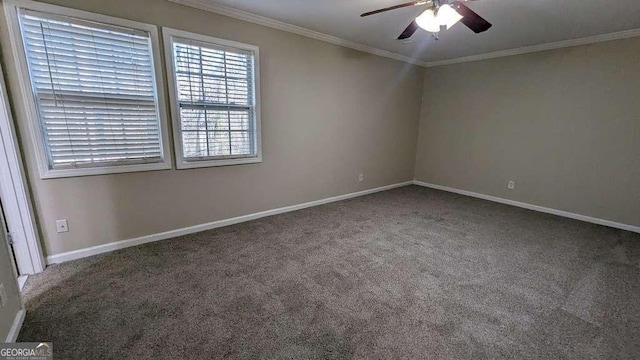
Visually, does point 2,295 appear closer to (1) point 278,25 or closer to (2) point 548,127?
(1) point 278,25

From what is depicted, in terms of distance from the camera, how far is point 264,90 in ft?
10.6

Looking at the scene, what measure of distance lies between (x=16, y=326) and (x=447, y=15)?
11.6 ft

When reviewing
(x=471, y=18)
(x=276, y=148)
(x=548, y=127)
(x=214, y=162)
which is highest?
(x=471, y=18)

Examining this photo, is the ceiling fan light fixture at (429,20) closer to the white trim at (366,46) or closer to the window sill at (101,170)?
the white trim at (366,46)

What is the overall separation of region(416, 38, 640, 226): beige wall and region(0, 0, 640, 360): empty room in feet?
0.08

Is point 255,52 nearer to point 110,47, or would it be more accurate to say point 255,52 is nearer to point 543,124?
point 110,47

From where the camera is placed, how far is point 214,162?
3.00m

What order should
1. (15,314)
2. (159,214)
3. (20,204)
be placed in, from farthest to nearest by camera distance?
(159,214)
(20,204)
(15,314)

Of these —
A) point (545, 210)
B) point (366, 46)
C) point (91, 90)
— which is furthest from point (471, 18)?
point (545, 210)

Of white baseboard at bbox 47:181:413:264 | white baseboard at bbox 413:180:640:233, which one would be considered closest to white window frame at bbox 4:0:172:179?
white baseboard at bbox 47:181:413:264

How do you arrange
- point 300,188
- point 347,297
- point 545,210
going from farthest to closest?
point 545,210, point 300,188, point 347,297

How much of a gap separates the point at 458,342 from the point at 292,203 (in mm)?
2610

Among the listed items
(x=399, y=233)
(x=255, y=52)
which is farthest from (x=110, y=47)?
(x=399, y=233)

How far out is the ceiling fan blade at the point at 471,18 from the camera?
6.24ft
